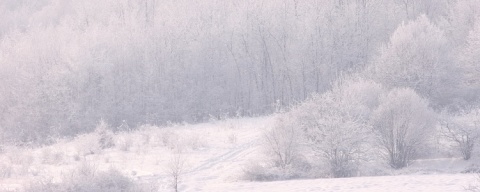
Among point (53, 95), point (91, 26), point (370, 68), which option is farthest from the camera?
point (91, 26)

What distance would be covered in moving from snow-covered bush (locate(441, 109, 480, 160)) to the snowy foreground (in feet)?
1.78

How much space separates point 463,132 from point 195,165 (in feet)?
35.6

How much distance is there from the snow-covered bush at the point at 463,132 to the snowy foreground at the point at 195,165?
1.78ft

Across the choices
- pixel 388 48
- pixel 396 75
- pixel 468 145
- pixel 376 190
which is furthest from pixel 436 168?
pixel 388 48

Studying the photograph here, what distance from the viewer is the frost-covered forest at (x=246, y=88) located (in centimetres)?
2323

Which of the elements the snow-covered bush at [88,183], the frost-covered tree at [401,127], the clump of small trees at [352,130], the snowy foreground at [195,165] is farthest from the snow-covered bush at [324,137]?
the snow-covered bush at [88,183]

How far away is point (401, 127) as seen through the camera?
24.8 meters

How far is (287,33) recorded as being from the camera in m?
47.2

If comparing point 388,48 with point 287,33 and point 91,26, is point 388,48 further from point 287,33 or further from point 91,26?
point 91,26

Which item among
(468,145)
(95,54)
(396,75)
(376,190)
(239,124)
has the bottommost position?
(376,190)

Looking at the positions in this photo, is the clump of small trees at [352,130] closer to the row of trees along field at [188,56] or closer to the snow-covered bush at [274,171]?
the snow-covered bush at [274,171]

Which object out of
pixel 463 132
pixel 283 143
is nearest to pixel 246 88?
pixel 463 132

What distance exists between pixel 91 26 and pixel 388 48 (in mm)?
25122

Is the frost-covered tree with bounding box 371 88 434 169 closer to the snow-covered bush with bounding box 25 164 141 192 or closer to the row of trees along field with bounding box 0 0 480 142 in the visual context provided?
the snow-covered bush with bounding box 25 164 141 192
